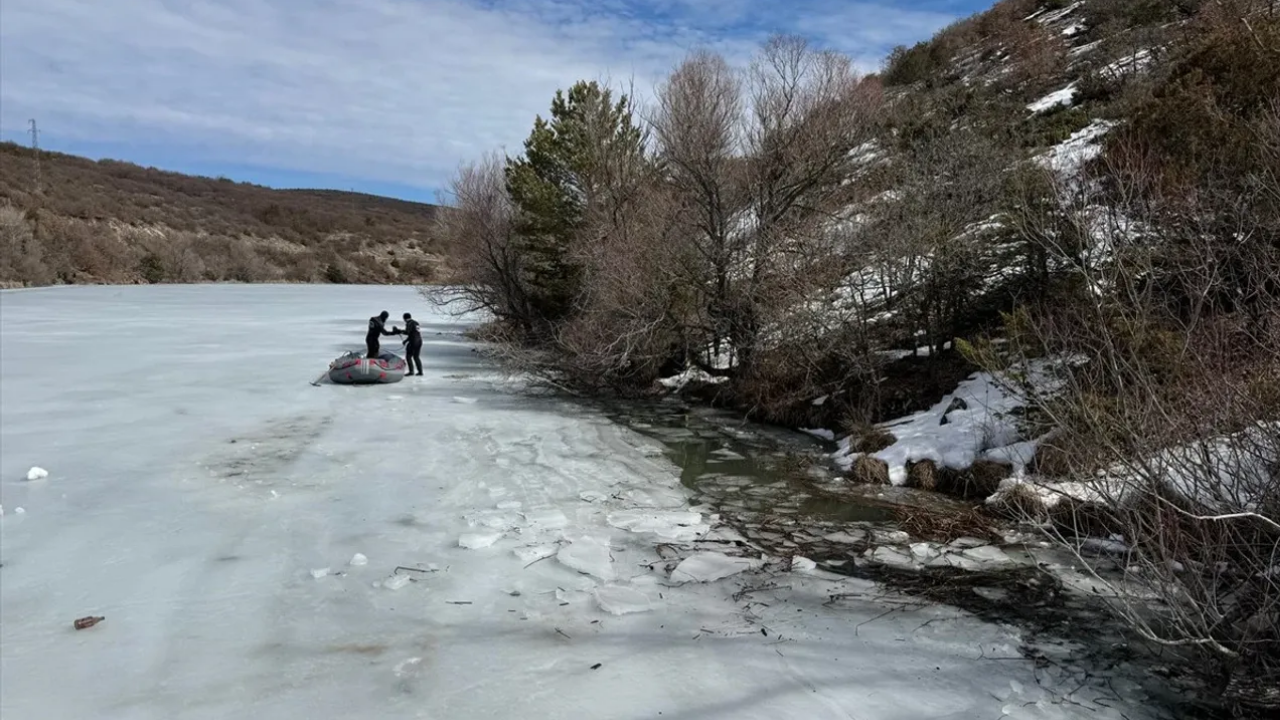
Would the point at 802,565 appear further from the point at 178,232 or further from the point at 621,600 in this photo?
the point at 178,232

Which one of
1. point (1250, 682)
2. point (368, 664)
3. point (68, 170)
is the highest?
point (68, 170)

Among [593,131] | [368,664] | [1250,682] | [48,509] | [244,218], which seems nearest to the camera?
[1250,682]

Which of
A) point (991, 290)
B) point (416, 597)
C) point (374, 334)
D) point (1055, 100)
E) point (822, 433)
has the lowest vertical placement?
point (416, 597)

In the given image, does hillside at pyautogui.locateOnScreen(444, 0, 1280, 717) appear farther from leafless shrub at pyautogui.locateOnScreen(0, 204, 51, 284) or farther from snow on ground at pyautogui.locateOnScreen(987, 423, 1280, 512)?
leafless shrub at pyautogui.locateOnScreen(0, 204, 51, 284)

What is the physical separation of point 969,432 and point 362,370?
11466mm

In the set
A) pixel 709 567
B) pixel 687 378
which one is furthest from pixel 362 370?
pixel 709 567

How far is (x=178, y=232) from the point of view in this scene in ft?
189

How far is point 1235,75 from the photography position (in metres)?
10.7

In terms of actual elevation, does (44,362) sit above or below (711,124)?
below

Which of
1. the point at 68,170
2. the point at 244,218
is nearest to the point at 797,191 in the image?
the point at 244,218

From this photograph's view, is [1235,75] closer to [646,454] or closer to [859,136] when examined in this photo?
[859,136]

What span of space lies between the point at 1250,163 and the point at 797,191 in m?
7.03

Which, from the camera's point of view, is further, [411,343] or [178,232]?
[178,232]

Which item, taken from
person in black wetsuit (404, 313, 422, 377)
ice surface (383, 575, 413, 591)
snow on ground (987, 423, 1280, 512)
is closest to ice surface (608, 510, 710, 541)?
ice surface (383, 575, 413, 591)
